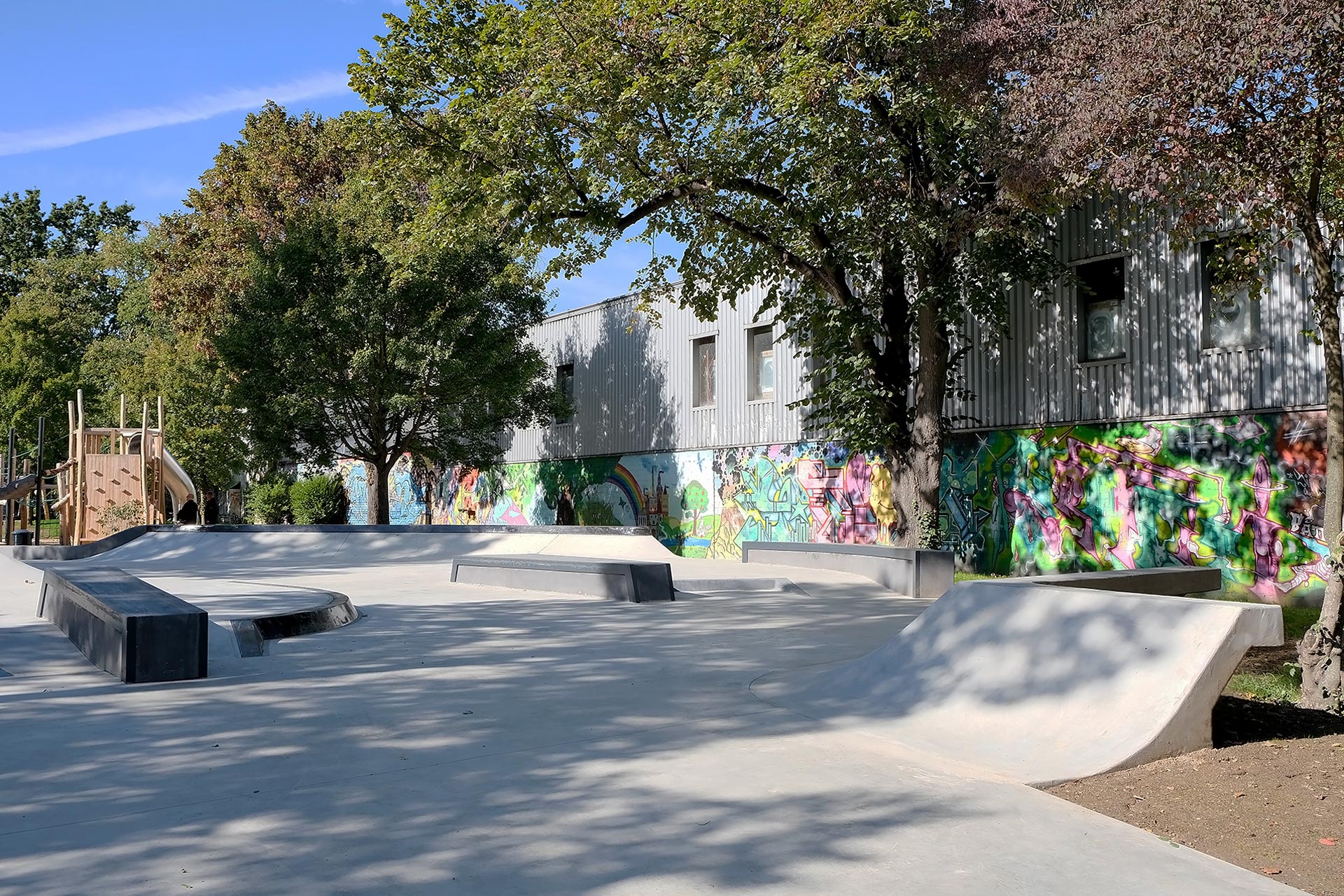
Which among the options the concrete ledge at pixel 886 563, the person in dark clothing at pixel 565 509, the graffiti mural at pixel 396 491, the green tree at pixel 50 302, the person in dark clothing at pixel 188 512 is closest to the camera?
the concrete ledge at pixel 886 563

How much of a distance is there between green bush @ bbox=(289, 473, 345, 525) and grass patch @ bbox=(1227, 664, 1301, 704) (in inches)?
1418

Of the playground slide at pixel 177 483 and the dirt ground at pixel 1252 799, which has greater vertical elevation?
the playground slide at pixel 177 483

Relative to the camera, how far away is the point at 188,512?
29.4 meters

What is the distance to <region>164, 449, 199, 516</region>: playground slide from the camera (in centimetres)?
2729

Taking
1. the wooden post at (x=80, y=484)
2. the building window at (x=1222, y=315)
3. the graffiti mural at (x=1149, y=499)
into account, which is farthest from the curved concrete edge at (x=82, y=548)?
the building window at (x=1222, y=315)

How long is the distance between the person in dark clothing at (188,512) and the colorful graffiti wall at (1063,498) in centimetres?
1168

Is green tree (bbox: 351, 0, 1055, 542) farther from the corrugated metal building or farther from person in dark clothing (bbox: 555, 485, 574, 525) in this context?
person in dark clothing (bbox: 555, 485, 574, 525)

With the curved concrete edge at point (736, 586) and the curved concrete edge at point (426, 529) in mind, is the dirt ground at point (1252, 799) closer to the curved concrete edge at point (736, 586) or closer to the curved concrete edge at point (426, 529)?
the curved concrete edge at point (736, 586)

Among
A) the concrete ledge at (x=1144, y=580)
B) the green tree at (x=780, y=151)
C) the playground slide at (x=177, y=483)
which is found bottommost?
the concrete ledge at (x=1144, y=580)

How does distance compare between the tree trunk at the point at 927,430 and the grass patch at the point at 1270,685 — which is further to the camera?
the tree trunk at the point at 927,430

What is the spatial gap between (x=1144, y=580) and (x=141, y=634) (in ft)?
25.8

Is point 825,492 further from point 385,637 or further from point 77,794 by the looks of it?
point 77,794

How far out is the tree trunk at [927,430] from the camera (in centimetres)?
1784

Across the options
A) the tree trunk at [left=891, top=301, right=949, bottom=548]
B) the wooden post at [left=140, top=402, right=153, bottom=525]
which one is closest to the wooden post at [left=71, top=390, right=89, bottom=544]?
the wooden post at [left=140, top=402, right=153, bottom=525]
